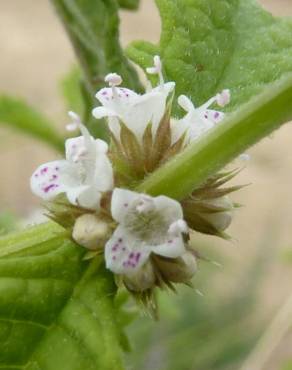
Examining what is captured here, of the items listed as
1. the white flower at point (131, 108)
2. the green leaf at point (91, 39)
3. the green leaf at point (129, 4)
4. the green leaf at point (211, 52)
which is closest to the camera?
the white flower at point (131, 108)

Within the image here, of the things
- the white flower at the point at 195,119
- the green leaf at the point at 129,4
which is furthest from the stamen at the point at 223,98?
the green leaf at the point at 129,4

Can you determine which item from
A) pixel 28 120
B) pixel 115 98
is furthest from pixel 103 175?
pixel 28 120

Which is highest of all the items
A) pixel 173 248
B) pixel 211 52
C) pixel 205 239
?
pixel 211 52

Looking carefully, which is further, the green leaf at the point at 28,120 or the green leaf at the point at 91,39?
the green leaf at the point at 28,120

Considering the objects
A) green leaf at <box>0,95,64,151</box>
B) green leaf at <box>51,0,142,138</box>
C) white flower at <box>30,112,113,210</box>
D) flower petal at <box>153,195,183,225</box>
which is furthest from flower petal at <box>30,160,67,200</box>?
green leaf at <box>0,95,64,151</box>

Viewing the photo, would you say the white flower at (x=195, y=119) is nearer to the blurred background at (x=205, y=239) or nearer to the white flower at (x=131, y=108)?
the white flower at (x=131, y=108)

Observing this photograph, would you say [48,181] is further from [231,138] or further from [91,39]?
[91,39]

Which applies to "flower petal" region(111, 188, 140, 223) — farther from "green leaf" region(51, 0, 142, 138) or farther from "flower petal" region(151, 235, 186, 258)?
"green leaf" region(51, 0, 142, 138)
